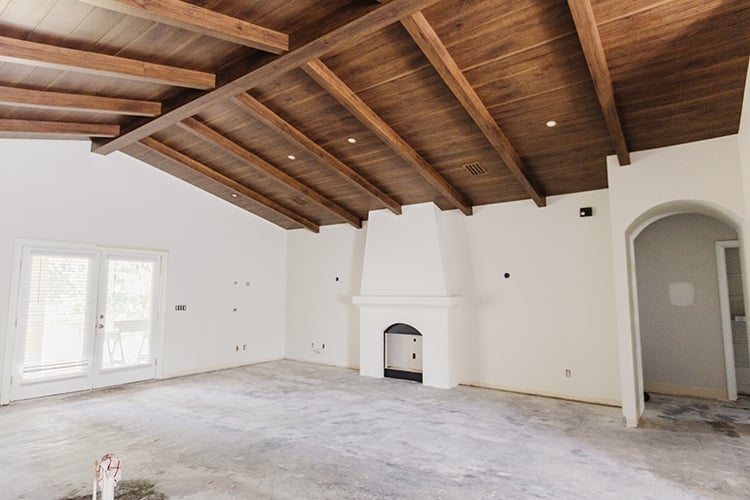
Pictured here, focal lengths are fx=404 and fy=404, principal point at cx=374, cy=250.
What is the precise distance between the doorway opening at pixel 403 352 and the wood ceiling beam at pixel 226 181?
290 cm

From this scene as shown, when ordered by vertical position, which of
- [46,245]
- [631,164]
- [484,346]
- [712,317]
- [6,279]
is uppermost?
[631,164]

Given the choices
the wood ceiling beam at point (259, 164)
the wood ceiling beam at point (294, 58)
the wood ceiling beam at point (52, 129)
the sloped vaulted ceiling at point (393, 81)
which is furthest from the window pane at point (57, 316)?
the wood ceiling beam at point (259, 164)

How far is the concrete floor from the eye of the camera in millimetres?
3059

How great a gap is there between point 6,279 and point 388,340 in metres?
5.42

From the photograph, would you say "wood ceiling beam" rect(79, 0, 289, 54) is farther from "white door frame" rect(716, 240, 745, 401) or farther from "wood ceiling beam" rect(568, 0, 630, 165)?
"white door frame" rect(716, 240, 745, 401)

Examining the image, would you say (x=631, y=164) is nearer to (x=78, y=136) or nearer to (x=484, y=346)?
(x=484, y=346)

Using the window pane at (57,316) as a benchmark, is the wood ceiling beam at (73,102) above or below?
above

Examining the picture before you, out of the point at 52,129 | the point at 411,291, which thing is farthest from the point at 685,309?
the point at 52,129

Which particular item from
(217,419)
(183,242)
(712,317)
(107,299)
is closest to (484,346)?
(712,317)

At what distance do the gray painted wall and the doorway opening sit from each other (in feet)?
10.9

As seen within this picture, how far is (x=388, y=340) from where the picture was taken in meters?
7.00

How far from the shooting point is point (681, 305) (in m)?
5.68

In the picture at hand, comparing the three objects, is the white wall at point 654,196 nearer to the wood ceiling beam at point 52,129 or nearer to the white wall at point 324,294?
the white wall at point 324,294

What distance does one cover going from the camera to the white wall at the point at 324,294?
26.2 feet
